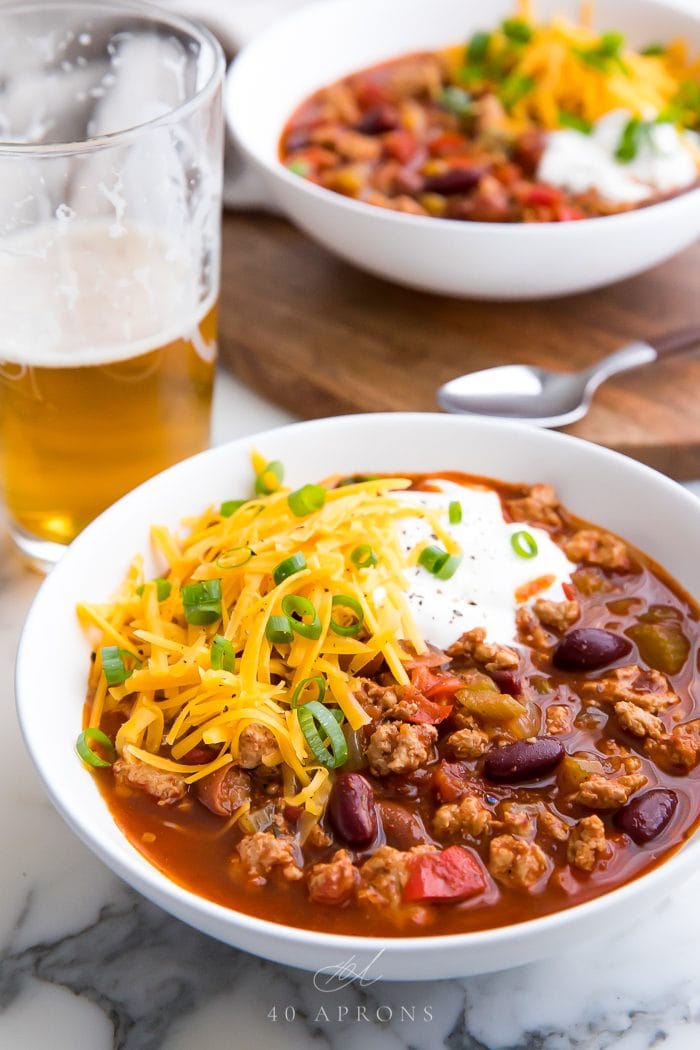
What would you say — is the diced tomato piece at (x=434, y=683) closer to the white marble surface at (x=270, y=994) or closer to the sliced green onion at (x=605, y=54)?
the white marble surface at (x=270, y=994)

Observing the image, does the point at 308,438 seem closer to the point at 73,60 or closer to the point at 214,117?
the point at 214,117

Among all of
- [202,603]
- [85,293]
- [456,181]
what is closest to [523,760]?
[202,603]

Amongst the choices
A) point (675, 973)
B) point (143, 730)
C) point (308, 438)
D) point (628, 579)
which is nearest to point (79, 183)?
point (308, 438)

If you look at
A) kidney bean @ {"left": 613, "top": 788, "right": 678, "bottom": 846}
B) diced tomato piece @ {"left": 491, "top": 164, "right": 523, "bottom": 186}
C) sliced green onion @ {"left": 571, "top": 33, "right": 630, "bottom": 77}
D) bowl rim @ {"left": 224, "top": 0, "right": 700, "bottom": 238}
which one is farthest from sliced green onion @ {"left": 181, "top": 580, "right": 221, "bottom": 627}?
sliced green onion @ {"left": 571, "top": 33, "right": 630, "bottom": 77}

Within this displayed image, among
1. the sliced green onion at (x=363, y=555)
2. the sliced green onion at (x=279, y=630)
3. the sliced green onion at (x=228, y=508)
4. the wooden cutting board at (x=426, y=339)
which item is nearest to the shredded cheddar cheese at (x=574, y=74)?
the wooden cutting board at (x=426, y=339)

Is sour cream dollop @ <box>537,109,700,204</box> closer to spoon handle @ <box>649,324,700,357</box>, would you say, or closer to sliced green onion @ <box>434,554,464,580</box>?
spoon handle @ <box>649,324,700,357</box>

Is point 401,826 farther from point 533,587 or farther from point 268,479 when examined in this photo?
point 268,479
